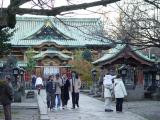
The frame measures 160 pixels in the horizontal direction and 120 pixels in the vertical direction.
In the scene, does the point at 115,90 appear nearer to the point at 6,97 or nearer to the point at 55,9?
the point at 6,97

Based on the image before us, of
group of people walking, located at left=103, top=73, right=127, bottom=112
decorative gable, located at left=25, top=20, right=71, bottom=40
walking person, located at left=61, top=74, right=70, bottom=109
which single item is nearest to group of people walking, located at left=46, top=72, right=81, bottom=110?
walking person, located at left=61, top=74, right=70, bottom=109

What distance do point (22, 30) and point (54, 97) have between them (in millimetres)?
49376

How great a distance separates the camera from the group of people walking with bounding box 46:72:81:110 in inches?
889

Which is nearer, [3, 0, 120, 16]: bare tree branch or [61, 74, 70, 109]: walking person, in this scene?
[3, 0, 120, 16]: bare tree branch

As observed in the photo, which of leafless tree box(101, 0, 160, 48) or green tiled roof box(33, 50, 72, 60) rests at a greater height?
leafless tree box(101, 0, 160, 48)

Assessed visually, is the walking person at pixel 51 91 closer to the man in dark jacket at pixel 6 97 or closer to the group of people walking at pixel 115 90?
the group of people walking at pixel 115 90

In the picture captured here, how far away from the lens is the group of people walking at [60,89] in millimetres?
22578

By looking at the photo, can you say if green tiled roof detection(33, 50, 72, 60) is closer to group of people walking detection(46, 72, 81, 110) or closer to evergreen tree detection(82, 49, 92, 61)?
evergreen tree detection(82, 49, 92, 61)

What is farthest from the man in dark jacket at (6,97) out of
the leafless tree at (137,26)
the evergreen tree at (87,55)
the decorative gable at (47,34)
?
the decorative gable at (47,34)

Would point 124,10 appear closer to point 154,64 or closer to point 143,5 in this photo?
point 143,5

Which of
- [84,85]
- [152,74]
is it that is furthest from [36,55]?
[152,74]

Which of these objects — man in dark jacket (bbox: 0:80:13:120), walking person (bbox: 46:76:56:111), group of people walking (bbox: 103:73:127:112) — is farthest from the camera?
walking person (bbox: 46:76:56:111)

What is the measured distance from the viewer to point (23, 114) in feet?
68.0

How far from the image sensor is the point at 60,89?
23.2 m
